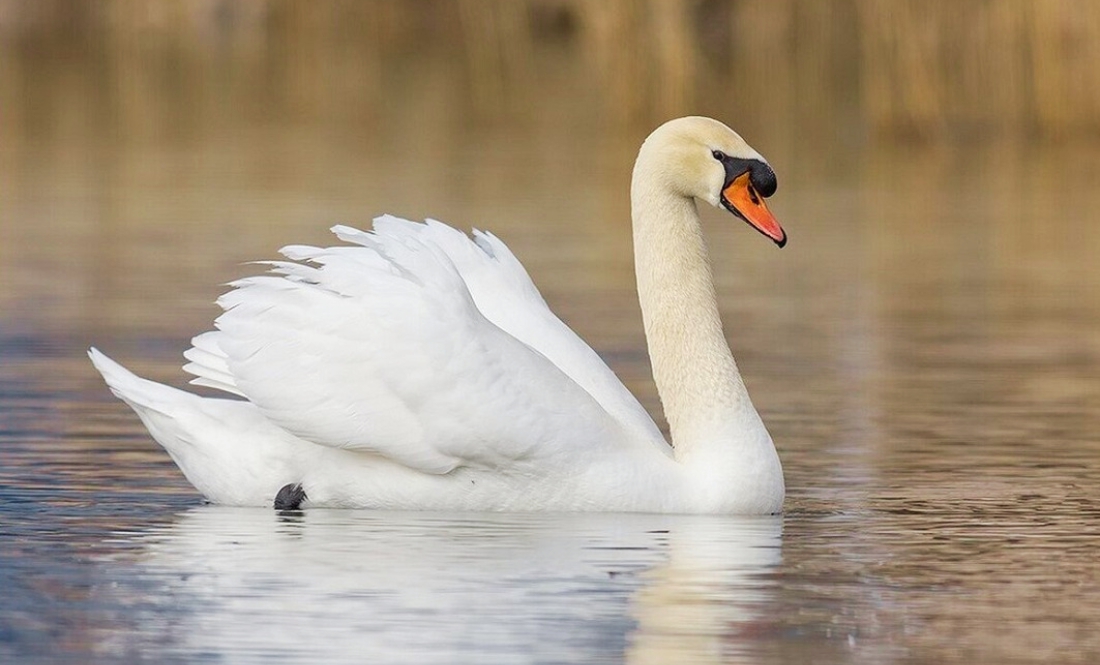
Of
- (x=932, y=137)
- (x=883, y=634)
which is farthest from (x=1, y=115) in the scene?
(x=883, y=634)

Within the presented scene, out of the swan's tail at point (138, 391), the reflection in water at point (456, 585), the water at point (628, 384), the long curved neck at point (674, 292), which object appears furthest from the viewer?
the long curved neck at point (674, 292)

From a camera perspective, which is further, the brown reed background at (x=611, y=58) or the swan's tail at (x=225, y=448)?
the brown reed background at (x=611, y=58)

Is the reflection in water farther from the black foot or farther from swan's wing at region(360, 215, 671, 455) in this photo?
swan's wing at region(360, 215, 671, 455)

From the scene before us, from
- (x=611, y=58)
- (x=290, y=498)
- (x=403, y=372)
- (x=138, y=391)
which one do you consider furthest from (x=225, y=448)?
(x=611, y=58)

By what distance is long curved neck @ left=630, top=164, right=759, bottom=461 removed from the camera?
344 inches

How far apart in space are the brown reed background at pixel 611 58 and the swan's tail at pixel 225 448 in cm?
1301

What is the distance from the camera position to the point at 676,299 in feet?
28.9

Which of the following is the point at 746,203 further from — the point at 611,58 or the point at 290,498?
the point at 611,58

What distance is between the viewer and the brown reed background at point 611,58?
851 inches

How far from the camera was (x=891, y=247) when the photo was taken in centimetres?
1692

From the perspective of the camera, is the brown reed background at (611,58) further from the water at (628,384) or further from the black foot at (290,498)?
the black foot at (290,498)

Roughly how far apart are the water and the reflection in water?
0.6 inches

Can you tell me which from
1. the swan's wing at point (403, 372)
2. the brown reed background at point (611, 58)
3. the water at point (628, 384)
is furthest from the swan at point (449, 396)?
the brown reed background at point (611, 58)

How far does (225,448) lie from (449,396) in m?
0.75
